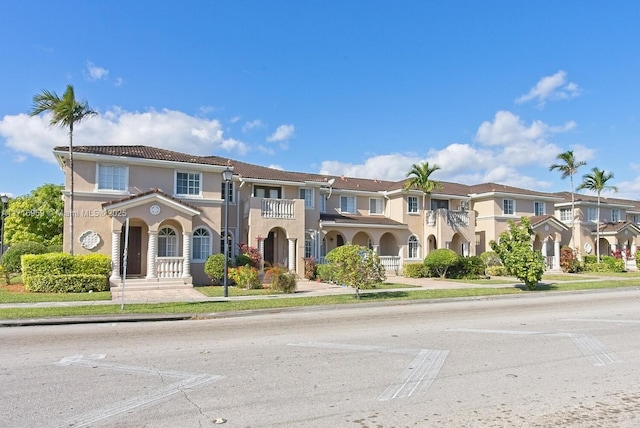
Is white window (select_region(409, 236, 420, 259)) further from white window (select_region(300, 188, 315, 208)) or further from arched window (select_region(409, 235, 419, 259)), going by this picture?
white window (select_region(300, 188, 315, 208))

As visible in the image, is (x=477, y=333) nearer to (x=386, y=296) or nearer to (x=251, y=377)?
(x=251, y=377)

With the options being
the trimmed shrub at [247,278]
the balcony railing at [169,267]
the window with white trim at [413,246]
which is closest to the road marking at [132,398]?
the trimmed shrub at [247,278]

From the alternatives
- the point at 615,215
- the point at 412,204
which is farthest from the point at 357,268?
the point at 615,215

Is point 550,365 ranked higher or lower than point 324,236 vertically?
lower

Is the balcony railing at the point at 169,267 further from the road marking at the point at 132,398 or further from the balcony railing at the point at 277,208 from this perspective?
the road marking at the point at 132,398

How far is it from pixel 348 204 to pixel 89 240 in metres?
17.6

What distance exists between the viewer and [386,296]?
17.7 meters

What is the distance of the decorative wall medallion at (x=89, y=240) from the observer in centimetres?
2091

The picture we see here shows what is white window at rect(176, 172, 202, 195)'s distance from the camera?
23.4 meters

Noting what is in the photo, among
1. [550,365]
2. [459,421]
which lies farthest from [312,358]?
[550,365]

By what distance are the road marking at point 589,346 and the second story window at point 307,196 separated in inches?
725

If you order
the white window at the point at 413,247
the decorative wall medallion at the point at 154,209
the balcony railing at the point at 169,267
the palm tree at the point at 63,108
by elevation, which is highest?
the palm tree at the point at 63,108

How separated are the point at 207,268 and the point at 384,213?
16719mm

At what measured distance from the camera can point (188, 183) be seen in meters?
23.6
